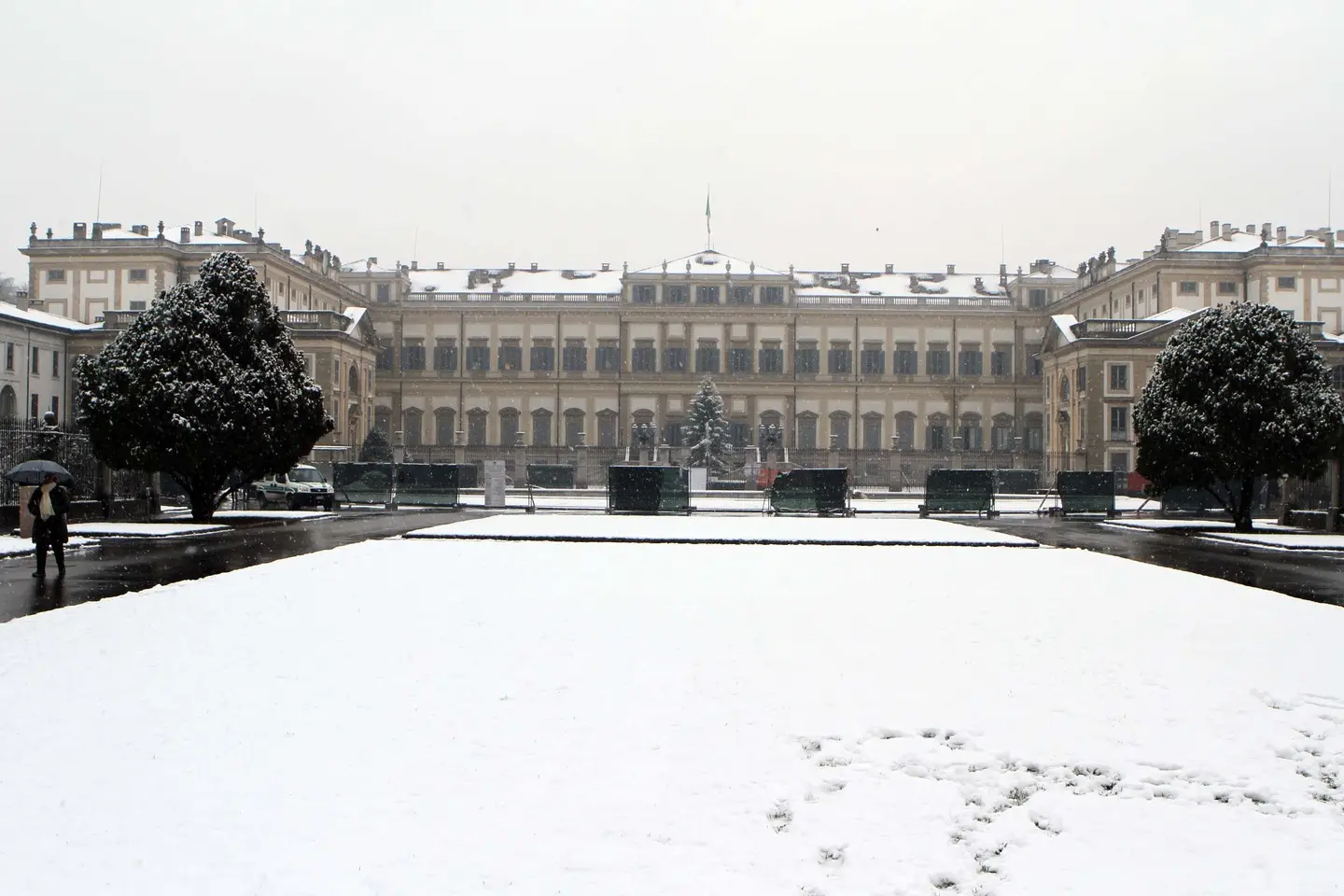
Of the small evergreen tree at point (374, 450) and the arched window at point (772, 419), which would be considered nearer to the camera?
the small evergreen tree at point (374, 450)

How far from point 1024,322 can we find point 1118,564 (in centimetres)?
5043

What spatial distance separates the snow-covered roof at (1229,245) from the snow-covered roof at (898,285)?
12570 millimetres

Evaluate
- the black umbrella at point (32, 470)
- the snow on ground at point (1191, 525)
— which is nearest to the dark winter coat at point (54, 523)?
the black umbrella at point (32, 470)

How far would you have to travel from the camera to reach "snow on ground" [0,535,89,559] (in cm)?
1633

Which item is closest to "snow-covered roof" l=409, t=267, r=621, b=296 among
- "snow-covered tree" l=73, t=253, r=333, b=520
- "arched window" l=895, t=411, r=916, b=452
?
"arched window" l=895, t=411, r=916, b=452

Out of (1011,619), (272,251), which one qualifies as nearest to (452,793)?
(1011,619)

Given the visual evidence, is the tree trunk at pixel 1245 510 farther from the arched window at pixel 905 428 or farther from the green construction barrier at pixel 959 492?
the arched window at pixel 905 428

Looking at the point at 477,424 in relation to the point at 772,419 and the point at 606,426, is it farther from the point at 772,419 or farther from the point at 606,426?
the point at 772,419

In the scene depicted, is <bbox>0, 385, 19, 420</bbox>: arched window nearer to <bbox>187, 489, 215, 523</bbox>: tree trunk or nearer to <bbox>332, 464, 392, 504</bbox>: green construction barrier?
<bbox>332, 464, 392, 504</bbox>: green construction barrier

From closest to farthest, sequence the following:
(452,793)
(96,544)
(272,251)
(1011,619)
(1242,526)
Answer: (452,793) → (1011,619) → (96,544) → (1242,526) → (272,251)

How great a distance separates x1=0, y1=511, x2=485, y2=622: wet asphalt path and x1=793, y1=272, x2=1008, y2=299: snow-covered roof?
145 feet

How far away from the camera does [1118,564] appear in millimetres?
15047

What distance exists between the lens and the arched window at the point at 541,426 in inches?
2499

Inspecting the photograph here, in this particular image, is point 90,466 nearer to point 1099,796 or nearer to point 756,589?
point 756,589
